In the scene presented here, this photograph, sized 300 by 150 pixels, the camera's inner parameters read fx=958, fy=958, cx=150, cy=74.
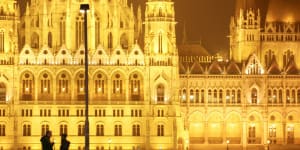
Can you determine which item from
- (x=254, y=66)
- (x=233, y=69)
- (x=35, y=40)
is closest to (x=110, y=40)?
(x=35, y=40)

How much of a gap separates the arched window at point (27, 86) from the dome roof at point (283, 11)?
43187 millimetres

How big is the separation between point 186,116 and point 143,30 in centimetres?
1610

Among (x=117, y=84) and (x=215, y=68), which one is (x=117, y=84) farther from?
(x=215, y=68)

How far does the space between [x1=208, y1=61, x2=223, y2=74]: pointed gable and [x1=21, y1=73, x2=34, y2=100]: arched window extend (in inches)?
1125

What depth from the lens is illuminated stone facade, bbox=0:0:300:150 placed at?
456ft

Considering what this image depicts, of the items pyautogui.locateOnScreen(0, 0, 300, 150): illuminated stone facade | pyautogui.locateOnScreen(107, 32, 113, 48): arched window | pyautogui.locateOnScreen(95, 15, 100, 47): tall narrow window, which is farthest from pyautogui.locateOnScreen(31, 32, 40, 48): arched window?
Answer: pyautogui.locateOnScreen(107, 32, 113, 48): arched window

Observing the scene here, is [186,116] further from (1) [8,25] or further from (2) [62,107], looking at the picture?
(1) [8,25]

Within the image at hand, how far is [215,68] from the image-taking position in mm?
150750

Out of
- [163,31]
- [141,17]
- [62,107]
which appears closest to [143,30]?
[141,17]

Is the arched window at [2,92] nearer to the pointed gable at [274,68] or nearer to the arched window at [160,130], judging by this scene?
the arched window at [160,130]

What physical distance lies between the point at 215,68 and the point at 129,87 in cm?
1704

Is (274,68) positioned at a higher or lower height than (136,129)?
higher

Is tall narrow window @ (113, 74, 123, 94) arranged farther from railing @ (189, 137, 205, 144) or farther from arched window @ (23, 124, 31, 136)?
railing @ (189, 137, 205, 144)

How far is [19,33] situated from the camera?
148m
